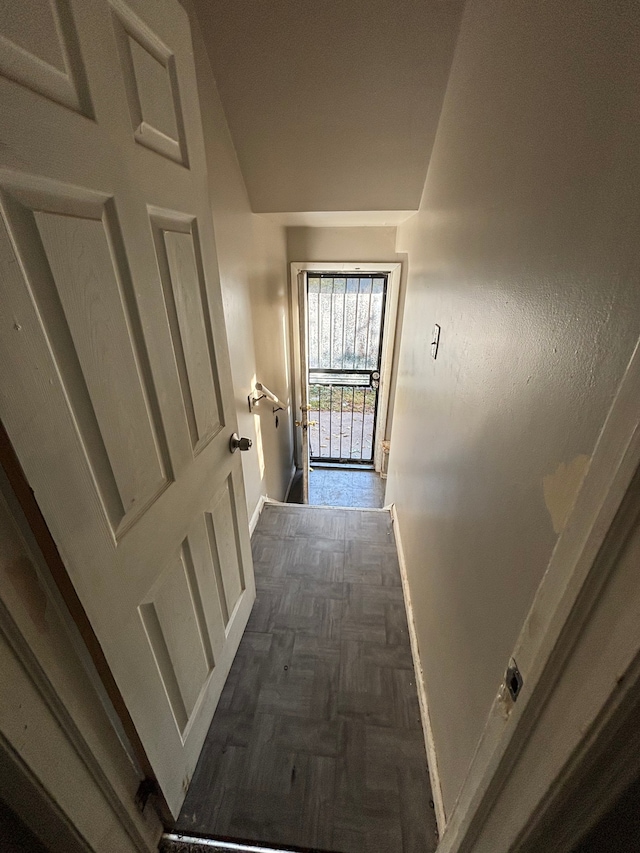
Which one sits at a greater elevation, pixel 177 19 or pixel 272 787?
pixel 177 19

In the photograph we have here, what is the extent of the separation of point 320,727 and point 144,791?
1.90ft

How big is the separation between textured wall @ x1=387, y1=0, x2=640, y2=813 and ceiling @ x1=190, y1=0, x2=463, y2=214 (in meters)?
0.21

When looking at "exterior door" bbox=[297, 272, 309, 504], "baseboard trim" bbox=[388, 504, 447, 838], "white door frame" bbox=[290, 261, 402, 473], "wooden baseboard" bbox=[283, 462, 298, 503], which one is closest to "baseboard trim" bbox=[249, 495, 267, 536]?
"baseboard trim" bbox=[388, 504, 447, 838]

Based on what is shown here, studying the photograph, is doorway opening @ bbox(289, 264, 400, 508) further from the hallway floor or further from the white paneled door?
the white paneled door

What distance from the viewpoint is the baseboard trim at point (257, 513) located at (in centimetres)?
209

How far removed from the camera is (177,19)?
2.67 ft

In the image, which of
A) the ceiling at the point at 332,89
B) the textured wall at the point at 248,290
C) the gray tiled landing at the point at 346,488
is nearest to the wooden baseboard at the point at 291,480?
the gray tiled landing at the point at 346,488

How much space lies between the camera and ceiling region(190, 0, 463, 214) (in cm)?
119

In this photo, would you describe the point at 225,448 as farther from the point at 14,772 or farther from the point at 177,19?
the point at 177,19

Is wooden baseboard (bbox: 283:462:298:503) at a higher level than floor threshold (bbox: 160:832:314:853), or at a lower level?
lower

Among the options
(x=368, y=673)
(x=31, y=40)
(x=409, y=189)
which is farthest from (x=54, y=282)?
(x=409, y=189)

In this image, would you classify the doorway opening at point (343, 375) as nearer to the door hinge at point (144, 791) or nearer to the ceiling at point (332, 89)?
the ceiling at point (332, 89)

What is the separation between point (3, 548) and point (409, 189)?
2.22 m

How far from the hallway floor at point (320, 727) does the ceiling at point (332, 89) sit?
208 cm
